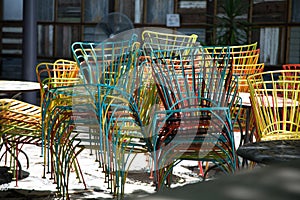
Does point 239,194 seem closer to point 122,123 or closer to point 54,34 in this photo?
point 122,123

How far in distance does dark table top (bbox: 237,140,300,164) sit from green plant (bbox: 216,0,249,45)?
17.8ft

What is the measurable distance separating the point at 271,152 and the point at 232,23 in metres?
5.74

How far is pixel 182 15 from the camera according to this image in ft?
26.0

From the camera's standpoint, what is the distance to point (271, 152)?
159 cm

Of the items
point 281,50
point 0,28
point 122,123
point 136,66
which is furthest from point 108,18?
point 122,123

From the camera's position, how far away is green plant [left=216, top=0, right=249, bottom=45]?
7.15m

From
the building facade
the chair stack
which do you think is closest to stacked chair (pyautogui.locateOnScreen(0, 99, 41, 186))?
the chair stack

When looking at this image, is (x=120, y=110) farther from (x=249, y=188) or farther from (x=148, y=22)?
(x=148, y=22)

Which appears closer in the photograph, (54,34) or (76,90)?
(76,90)

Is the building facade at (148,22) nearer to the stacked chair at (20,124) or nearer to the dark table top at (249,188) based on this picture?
the stacked chair at (20,124)

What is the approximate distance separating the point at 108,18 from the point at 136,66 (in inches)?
181

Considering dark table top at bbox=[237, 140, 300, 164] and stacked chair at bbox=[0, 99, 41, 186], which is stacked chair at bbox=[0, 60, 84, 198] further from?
dark table top at bbox=[237, 140, 300, 164]

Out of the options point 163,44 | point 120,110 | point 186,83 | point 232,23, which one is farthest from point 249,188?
point 232,23

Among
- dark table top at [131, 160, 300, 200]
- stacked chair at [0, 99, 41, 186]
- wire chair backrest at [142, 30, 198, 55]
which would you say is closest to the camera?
dark table top at [131, 160, 300, 200]
